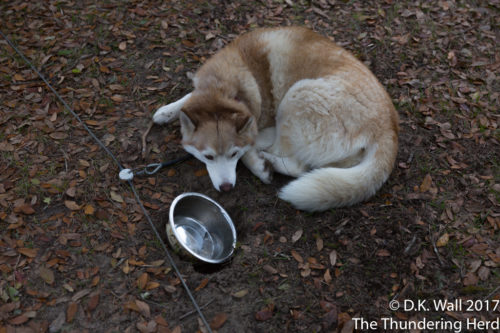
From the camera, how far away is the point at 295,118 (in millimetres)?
3551

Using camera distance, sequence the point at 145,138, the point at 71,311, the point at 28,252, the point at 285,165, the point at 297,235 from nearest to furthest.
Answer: the point at 71,311, the point at 28,252, the point at 297,235, the point at 285,165, the point at 145,138

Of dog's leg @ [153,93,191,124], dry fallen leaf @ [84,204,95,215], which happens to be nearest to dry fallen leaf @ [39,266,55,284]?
dry fallen leaf @ [84,204,95,215]

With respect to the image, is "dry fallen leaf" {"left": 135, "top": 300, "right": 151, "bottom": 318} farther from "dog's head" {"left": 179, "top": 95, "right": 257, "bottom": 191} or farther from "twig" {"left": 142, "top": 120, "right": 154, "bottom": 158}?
"twig" {"left": 142, "top": 120, "right": 154, "bottom": 158}

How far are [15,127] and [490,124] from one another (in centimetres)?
495

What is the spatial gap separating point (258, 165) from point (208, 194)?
0.54m

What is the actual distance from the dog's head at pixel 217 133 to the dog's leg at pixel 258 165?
9.7 inches

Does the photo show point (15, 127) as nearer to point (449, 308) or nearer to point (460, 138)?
point (449, 308)

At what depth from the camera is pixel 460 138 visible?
4031 millimetres

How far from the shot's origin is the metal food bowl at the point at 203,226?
3273 mm

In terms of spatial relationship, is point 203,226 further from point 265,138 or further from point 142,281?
point 265,138

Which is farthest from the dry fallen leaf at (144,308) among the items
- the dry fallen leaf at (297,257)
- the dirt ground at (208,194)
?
the dry fallen leaf at (297,257)

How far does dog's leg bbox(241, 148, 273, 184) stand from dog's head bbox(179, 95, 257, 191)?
248 mm

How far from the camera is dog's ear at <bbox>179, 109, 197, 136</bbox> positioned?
125 inches

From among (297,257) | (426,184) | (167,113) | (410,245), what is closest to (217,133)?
(167,113)
